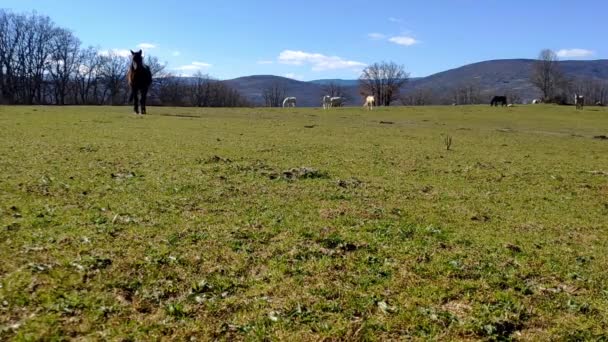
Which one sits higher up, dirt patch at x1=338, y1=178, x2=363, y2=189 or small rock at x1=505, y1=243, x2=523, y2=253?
dirt patch at x1=338, y1=178, x2=363, y2=189

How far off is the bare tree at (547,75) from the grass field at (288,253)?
127m

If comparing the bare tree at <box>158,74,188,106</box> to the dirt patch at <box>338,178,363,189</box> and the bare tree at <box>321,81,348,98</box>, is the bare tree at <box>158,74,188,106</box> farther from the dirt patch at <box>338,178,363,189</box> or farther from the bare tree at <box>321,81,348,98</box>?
the dirt patch at <box>338,178,363,189</box>

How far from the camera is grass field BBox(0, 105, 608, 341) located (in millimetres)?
4262

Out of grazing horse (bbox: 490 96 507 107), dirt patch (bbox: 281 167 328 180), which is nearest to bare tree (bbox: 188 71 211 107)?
grazing horse (bbox: 490 96 507 107)

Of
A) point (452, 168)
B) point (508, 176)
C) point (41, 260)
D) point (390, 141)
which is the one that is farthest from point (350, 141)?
point (41, 260)

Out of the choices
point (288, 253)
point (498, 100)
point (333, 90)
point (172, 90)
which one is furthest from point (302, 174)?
point (333, 90)

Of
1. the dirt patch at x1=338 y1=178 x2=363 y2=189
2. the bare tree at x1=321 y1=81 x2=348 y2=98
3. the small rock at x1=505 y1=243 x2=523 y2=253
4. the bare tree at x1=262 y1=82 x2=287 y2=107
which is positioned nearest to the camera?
the small rock at x1=505 y1=243 x2=523 y2=253

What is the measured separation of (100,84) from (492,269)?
11687cm

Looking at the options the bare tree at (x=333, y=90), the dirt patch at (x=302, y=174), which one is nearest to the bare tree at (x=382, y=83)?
the bare tree at (x=333, y=90)

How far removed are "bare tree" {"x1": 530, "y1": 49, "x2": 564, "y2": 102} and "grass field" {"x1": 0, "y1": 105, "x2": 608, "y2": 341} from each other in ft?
417

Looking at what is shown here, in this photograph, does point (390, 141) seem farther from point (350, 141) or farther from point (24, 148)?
point (24, 148)

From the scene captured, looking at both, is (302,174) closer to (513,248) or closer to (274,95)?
(513,248)

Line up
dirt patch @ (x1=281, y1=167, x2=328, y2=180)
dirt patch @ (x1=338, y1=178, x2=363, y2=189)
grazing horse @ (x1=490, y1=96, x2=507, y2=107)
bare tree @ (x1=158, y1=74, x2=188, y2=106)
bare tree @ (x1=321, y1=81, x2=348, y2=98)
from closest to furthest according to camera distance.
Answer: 1. dirt patch @ (x1=338, y1=178, x2=363, y2=189)
2. dirt patch @ (x1=281, y1=167, x2=328, y2=180)
3. grazing horse @ (x1=490, y1=96, x2=507, y2=107)
4. bare tree @ (x1=158, y1=74, x2=188, y2=106)
5. bare tree @ (x1=321, y1=81, x2=348, y2=98)

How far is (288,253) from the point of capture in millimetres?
5844
